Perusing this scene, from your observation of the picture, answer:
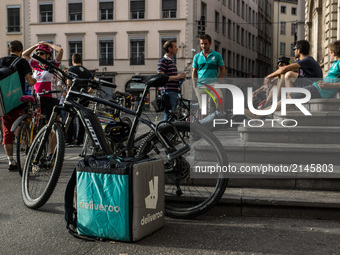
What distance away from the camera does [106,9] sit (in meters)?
39.7

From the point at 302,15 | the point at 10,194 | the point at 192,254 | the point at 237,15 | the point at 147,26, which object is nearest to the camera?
the point at 192,254

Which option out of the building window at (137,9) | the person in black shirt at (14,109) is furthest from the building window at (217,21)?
the person in black shirt at (14,109)

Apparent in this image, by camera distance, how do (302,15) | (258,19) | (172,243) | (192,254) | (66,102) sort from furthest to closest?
(258,19), (302,15), (66,102), (172,243), (192,254)

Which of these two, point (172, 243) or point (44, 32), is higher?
point (44, 32)

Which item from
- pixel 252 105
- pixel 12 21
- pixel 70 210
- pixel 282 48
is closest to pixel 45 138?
pixel 70 210

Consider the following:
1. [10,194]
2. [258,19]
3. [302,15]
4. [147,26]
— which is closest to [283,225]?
[10,194]

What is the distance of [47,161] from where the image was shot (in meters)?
4.61

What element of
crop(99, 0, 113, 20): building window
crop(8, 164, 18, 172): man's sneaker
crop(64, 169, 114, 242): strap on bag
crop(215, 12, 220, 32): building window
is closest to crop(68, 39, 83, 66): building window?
crop(99, 0, 113, 20): building window

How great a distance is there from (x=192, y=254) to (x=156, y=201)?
1.89 ft

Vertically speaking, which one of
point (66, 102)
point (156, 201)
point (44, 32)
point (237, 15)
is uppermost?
point (237, 15)

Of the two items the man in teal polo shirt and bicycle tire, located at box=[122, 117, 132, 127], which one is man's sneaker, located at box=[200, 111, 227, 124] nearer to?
the man in teal polo shirt

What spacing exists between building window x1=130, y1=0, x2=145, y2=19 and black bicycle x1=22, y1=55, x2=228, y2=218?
117 ft

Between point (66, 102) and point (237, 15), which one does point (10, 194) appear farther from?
point (237, 15)

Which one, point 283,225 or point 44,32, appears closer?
point 283,225
